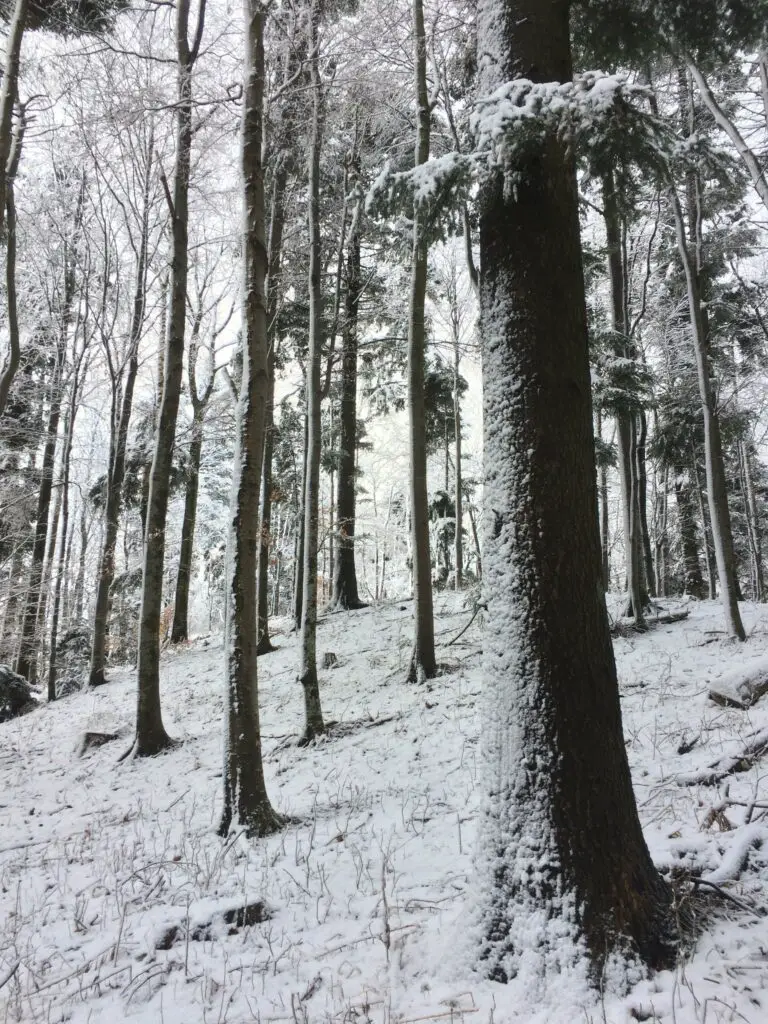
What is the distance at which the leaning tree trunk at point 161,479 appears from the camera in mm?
8664

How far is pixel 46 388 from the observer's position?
15594 millimetres

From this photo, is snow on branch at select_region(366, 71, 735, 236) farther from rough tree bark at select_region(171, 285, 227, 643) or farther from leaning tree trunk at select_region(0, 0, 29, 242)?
rough tree bark at select_region(171, 285, 227, 643)

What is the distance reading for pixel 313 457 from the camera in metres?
8.33

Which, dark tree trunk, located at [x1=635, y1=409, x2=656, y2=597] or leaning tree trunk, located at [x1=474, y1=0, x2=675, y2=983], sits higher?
dark tree trunk, located at [x1=635, y1=409, x2=656, y2=597]

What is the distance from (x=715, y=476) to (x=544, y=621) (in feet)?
26.1

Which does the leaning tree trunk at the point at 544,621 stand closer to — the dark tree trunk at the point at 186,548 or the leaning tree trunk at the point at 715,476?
the leaning tree trunk at the point at 715,476

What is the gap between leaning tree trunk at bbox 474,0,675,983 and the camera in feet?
8.59

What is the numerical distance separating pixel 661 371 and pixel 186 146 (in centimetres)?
1347

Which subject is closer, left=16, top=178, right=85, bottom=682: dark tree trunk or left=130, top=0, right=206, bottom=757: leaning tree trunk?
left=130, top=0, right=206, bottom=757: leaning tree trunk

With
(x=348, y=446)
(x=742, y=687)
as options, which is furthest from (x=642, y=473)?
(x=742, y=687)

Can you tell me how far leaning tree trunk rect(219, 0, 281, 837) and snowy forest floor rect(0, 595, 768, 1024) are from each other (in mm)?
452

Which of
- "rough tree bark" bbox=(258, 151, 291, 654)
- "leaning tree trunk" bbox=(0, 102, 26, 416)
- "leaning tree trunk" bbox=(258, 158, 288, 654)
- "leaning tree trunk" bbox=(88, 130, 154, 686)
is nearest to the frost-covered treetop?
"leaning tree trunk" bbox=(0, 102, 26, 416)

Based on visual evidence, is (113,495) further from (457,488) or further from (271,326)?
(457,488)

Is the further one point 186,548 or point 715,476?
point 186,548
